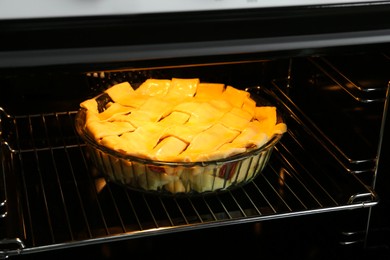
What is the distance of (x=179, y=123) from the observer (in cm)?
111

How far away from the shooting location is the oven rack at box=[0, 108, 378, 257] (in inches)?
40.1

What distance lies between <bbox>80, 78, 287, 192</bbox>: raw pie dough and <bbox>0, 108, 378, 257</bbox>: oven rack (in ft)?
0.18

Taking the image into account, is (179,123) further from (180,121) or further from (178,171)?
(178,171)

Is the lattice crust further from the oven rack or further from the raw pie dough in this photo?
the oven rack

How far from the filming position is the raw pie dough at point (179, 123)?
3.39 feet

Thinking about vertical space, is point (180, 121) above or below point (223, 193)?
above

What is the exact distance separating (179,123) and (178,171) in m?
0.12

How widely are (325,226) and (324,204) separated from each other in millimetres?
97

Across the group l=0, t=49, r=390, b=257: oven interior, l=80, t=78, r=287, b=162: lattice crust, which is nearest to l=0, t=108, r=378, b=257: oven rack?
l=0, t=49, r=390, b=257: oven interior

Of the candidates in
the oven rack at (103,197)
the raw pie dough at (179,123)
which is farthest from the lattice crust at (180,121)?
the oven rack at (103,197)

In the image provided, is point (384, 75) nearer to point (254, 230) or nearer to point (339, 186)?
point (339, 186)

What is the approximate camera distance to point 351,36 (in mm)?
852

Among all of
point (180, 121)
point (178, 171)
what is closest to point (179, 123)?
point (180, 121)

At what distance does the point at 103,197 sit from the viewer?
1.11 meters
